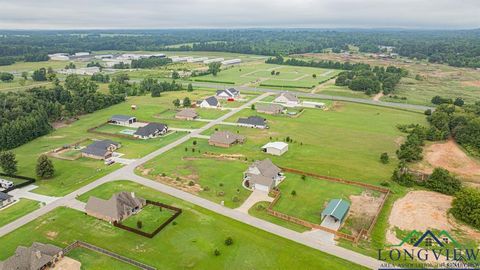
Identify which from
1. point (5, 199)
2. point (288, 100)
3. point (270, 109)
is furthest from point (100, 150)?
point (288, 100)

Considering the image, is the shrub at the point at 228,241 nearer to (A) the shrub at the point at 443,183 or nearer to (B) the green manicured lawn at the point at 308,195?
(B) the green manicured lawn at the point at 308,195

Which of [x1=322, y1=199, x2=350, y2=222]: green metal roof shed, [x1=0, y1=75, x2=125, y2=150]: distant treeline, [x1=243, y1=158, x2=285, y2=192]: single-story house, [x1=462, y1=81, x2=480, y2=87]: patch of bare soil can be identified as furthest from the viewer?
[x1=462, y1=81, x2=480, y2=87]: patch of bare soil

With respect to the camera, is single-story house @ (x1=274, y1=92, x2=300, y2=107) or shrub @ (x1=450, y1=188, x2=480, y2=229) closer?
shrub @ (x1=450, y1=188, x2=480, y2=229)

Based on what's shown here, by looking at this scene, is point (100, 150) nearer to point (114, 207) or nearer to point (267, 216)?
point (114, 207)

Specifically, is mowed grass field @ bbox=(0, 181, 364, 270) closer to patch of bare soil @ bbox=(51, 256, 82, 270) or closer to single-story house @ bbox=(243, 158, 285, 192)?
patch of bare soil @ bbox=(51, 256, 82, 270)

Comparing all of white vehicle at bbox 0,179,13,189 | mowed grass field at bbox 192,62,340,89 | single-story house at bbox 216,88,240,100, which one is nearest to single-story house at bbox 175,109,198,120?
single-story house at bbox 216,88,240,100

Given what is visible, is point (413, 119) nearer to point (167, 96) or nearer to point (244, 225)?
point (244, 225)
